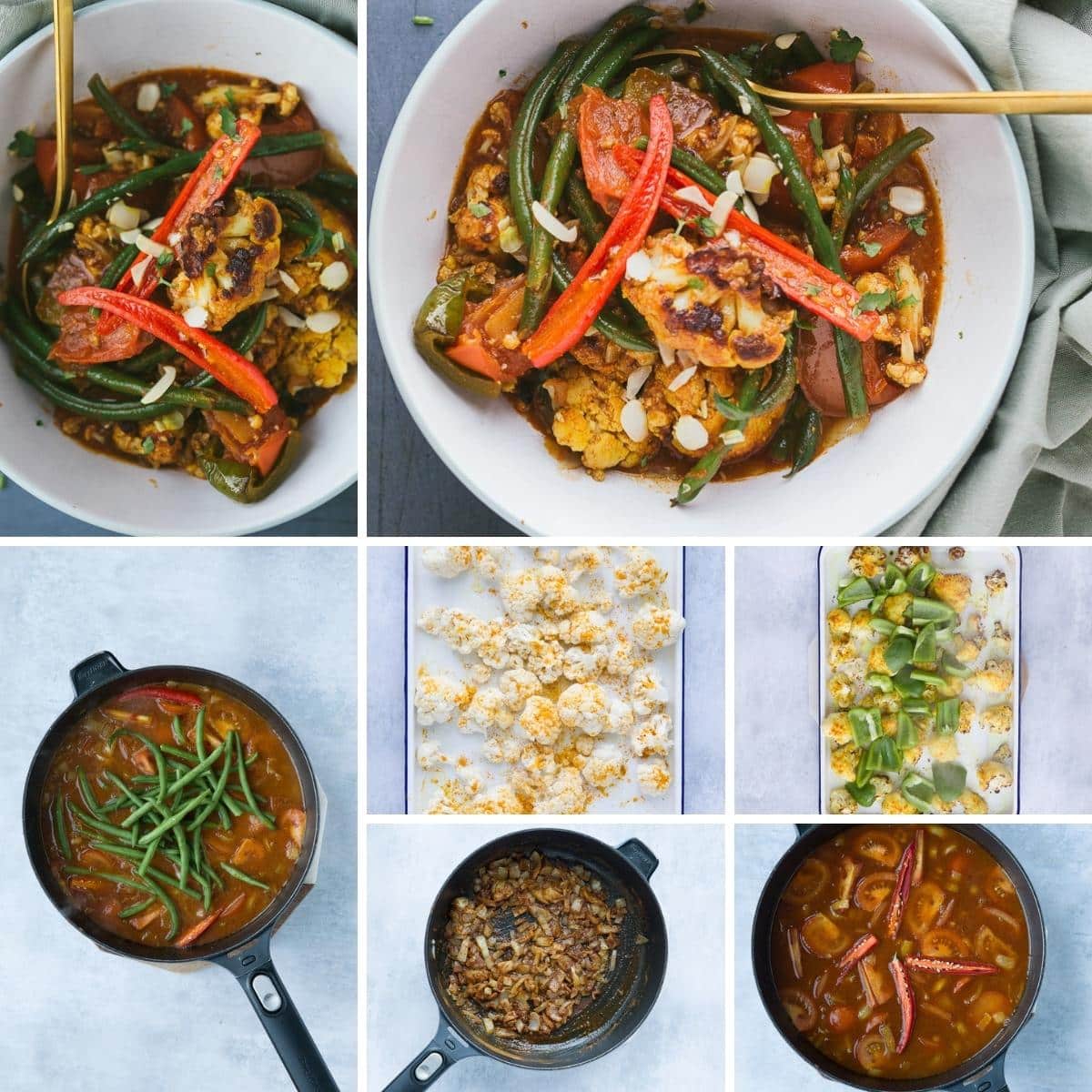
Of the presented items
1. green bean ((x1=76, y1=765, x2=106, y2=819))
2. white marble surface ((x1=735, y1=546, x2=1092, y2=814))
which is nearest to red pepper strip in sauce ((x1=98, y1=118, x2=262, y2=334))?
green bean ((x1=76, y1=765, x2=106, y2=819))

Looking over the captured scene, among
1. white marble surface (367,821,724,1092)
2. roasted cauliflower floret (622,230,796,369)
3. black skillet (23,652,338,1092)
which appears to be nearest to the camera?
roasted cauliflower floret (622,230,796,369)

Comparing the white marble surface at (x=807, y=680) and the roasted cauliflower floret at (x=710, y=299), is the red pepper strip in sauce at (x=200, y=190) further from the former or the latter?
the white marble surface at (x=807, y=680)

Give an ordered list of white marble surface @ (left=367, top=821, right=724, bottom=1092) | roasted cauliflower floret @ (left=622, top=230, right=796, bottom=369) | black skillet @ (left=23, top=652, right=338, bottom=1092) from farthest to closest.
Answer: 1. white marble surface @ (left=367, top=821, right=724, bottom=1092)
2. black skillet @ (left=23, top=652, right=338, bottom=1092)
3. roasted cauliflower floret @ (left=622, top=230, right=796, bottom=369)

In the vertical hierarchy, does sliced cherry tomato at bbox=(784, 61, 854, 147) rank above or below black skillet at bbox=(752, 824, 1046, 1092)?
above

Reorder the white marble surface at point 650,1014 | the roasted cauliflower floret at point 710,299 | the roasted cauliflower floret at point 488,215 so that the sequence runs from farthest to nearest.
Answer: the white marble surface at point 650,1014
the roasted cauliflower floret at point 488,215
the roasted cauliflower floret at point 710,299

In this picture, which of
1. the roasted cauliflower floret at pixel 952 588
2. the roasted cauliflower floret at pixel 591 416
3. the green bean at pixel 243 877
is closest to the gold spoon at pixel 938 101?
the roasted cauliflower floret at pixel 591 416

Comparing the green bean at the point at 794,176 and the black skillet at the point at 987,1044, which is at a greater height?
the green bean at the point at 794,176

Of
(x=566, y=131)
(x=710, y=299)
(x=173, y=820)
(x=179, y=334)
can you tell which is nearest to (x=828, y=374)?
(x=710, y=299)

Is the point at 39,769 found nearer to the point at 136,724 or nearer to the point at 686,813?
the point at 136,724

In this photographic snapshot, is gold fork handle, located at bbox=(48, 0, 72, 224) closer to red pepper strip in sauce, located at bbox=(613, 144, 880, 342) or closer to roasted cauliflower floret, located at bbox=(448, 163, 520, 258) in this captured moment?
roasted cauliflower floret, located at bbox=(448, 163, 520, 258)
